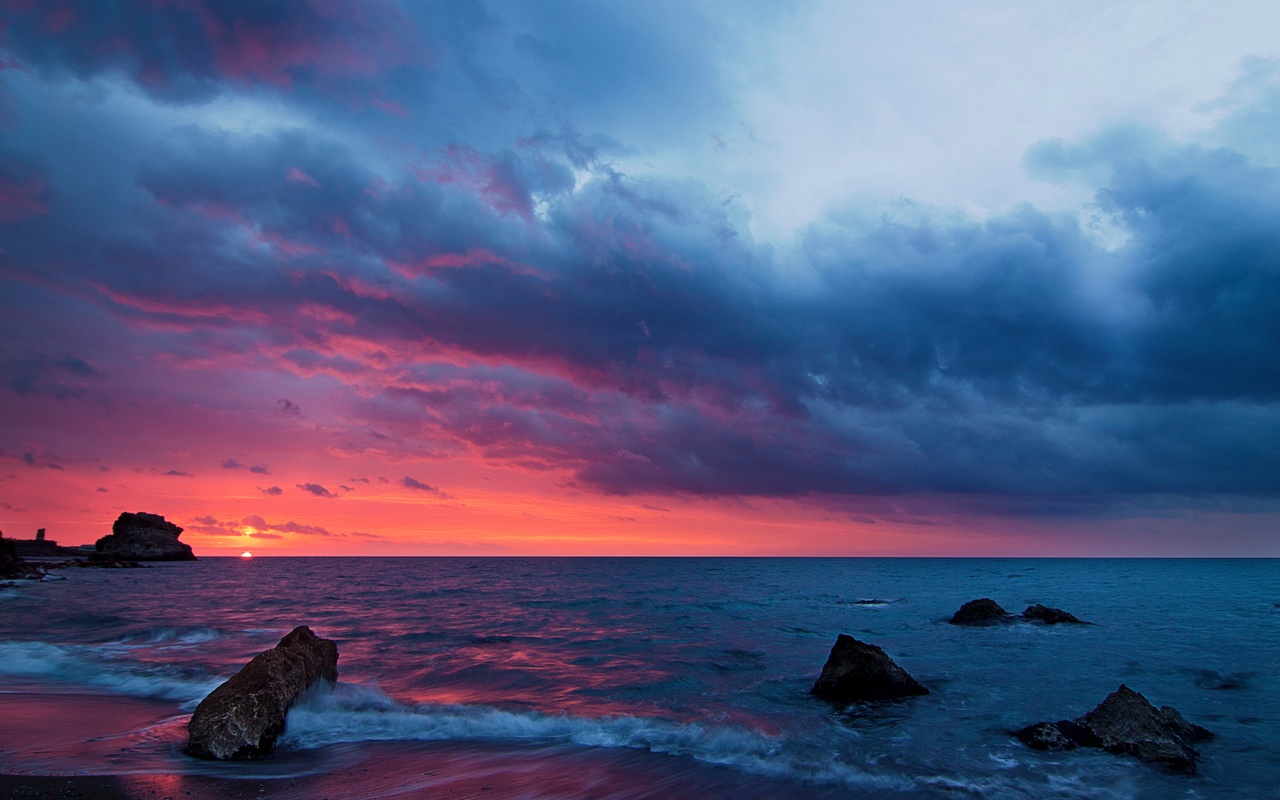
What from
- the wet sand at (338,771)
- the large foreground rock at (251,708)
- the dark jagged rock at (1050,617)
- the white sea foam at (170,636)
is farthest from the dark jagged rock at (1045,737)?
the white sea foam at (170,636)

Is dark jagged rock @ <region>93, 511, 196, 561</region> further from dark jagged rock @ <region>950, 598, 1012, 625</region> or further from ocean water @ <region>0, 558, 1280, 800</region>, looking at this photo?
dark jagged rock @ <region>950, 598, 1012, 625</region>

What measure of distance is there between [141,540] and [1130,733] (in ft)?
613

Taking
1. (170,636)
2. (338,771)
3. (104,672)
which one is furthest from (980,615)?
(170,636)

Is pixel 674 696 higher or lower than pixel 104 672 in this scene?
lower

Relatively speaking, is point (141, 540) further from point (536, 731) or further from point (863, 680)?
point (863, 680)

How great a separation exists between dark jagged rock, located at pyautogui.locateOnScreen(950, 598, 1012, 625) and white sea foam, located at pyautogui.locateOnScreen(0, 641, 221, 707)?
38979 mm

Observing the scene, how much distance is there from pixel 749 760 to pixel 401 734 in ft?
28.0

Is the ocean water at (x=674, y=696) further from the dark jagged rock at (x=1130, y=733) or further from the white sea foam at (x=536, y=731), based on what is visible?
the dark jagged rock at (x=1130, y=733)

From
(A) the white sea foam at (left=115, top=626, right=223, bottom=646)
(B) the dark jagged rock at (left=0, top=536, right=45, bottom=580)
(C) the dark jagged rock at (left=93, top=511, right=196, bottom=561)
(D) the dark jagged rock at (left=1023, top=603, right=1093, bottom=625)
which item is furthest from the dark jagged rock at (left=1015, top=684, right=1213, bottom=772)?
(C) the dark jagged rock at (left=93, top=511, right=196, bottom=561)

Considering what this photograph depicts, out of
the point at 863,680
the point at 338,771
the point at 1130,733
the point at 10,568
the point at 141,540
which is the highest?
the point at 338,771

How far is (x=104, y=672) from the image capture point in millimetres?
21234

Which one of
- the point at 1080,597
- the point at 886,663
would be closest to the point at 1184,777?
the point at 886,663

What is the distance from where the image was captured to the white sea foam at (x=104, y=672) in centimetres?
1905

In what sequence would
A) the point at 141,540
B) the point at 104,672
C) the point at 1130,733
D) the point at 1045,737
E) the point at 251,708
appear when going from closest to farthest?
1. the point at 251,708
2. the point at 1130,733
3. the point at 1045,737
4. the point at 104,672
5. the point at 141,540
